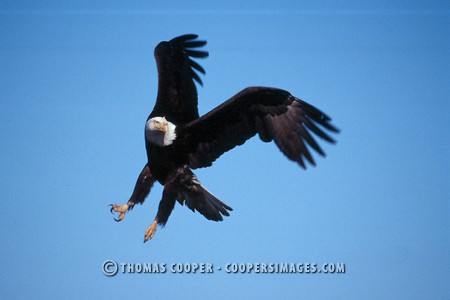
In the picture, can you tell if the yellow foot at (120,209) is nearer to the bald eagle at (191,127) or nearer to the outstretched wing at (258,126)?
the bald eagle at (191,127)

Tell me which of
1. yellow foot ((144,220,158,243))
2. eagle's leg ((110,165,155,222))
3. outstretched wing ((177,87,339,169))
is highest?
outstretched wing ((177,87,339,169))

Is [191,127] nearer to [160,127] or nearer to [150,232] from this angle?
[160,127]

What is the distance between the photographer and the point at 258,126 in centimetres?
655

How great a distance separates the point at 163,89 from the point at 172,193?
3.45 feet

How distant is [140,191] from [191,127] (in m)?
0.80

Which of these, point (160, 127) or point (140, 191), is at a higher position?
point (160, 127)

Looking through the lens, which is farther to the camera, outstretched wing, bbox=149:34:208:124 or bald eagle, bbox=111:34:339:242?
outstretched wing, bbox=149:34:208:124

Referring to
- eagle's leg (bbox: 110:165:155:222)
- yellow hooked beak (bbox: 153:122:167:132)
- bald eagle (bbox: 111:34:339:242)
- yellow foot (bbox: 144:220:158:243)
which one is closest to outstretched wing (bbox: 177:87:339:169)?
bald eagle (bbox: 111:34:339:242)

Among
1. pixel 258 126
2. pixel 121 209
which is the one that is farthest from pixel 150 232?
pixel 258 126

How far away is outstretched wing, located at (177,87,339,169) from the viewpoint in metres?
6.09

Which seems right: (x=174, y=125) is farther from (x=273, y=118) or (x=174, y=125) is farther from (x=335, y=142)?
(x=335, y=142)

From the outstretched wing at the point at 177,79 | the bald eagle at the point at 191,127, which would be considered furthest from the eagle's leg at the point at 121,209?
the outstretched wing at the point at 177,79

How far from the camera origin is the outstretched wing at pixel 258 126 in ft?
20.0

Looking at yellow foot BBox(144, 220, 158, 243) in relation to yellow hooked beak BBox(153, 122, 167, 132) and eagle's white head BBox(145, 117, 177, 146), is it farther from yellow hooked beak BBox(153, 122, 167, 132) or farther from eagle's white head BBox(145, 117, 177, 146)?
yellow hooked beak BBox(153, 122, 167, 132)
